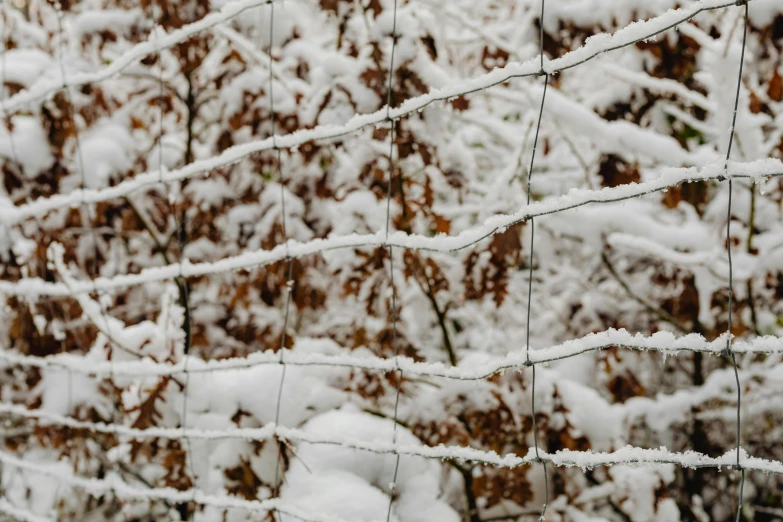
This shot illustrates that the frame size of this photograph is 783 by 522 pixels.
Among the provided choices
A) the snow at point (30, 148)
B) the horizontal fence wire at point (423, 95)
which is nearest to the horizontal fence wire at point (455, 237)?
the horizontal fence wire at point (423, 95)

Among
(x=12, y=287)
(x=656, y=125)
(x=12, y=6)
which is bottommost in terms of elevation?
(x=12, y=287)

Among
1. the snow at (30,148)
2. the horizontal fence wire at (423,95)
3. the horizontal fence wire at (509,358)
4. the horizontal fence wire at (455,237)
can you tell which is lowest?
the horizontal fence wire at (509,358)

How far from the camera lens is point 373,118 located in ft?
3.64

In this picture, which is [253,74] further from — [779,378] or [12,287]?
[779,378]

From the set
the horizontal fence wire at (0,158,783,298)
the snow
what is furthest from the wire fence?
the snow

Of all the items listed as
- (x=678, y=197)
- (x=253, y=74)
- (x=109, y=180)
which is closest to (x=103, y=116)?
(x=109, y=180)

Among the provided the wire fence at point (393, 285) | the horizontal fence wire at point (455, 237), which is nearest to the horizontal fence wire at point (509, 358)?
the wire fence at point (393, 285)

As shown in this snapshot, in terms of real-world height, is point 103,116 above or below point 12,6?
below

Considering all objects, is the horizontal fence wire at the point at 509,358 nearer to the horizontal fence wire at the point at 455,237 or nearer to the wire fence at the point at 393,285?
the wire fence at the point at 393,285

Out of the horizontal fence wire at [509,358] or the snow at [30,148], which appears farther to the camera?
the snow at [30,148]

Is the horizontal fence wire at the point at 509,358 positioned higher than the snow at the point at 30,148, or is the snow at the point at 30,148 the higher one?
the snow at the point at 30,148

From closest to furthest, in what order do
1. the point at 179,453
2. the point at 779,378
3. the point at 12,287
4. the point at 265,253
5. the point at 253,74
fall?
the point at 265,253 → the point at 179,453 → the point at 12,287 → the point at 779,378 → the point at 253,74

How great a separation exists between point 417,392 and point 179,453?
2.68 feet

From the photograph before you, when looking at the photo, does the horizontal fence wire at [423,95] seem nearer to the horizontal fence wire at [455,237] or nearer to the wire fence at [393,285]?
the wire fence at [393,285]
